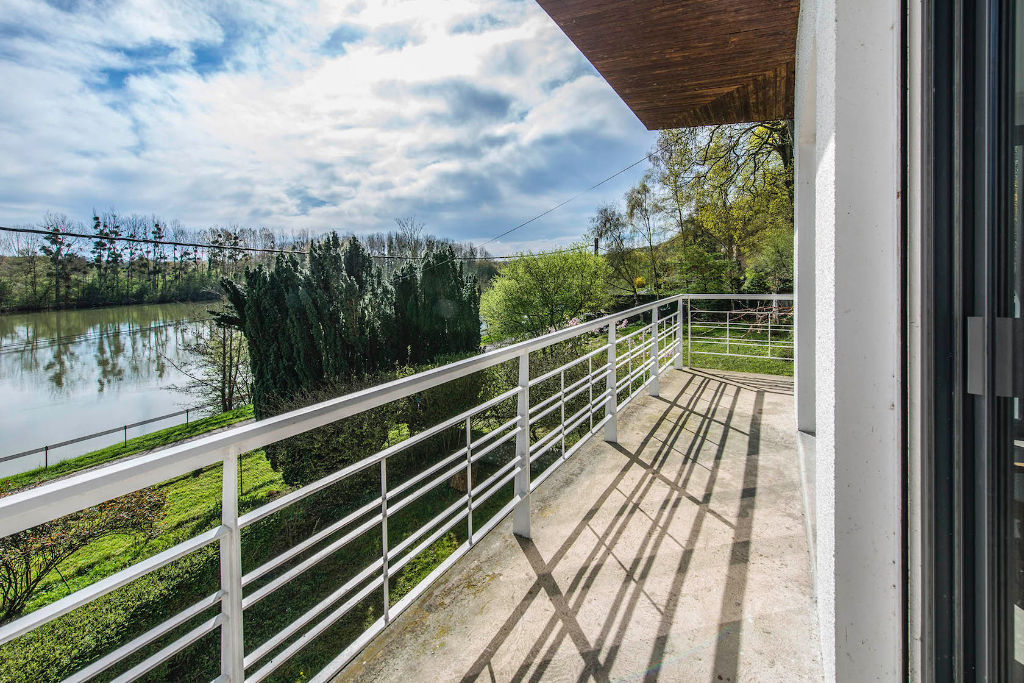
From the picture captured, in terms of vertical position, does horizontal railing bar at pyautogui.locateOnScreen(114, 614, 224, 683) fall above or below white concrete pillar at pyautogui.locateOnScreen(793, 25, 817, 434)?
below

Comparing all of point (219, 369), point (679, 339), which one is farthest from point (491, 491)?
point (219, 369)

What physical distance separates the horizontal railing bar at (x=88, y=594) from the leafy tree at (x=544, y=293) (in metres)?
11.8

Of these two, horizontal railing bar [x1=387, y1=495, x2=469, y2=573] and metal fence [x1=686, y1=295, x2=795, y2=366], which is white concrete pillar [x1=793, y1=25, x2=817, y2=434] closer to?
horizontal railing bar [x1=387, y1=495, x2=469, y2=573]

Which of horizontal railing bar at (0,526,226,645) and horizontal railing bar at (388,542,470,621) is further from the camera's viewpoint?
horizontal railing bar at (388,542,470,621)

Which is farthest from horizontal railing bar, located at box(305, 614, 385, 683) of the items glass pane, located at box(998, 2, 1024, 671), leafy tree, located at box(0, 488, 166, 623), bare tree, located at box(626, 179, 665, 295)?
bare tree, located at box(626, 179, 665, 295)

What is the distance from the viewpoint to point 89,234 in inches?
559

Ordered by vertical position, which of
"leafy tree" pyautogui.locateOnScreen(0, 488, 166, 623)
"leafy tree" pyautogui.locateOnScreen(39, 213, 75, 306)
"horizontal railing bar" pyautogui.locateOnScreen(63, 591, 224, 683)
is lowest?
"leafy tree" pyautogui.locateOnScreen(0, 488, 166, 623)

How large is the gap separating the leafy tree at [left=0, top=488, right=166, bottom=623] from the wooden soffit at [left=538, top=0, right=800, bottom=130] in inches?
213

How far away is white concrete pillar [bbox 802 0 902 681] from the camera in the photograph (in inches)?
29.0

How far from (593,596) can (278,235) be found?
1406 centimetres

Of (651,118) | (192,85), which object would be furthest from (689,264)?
(192,85)

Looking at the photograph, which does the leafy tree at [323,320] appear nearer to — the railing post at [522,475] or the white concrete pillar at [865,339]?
the railing post at [522,475]

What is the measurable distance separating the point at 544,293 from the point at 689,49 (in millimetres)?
10390

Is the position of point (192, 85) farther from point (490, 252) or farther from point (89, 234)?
point (490, 252)
